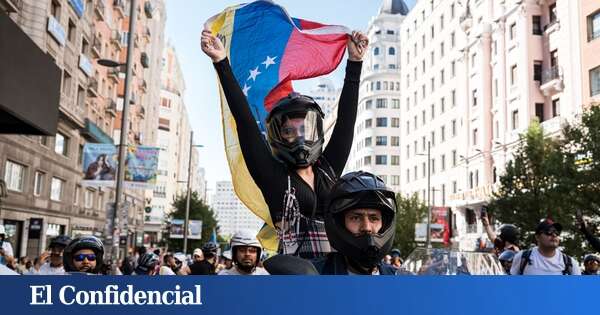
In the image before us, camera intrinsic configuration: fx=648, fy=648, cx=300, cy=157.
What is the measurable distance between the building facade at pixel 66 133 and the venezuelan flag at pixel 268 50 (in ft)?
71.7

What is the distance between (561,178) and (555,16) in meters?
21.0

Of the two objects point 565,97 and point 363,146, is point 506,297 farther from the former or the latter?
point 363,146

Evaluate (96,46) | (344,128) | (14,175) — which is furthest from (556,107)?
(344,128)

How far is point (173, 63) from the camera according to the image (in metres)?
107

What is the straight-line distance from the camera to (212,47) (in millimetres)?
3137

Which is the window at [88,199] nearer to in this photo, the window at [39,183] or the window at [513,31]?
the window at [39,183]

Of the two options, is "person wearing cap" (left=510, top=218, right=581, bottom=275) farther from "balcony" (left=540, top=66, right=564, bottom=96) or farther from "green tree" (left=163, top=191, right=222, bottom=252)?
"green tree" (left=163, top=191, right=222, bottom=252)

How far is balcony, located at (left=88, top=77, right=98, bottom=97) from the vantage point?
36591mm

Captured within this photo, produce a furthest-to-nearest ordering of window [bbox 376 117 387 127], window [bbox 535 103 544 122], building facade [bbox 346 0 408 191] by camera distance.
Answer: window [bbox 376 117 387 127]
building facade [bbox 346 0 408 191]
window [bbox 535 103 544 122]

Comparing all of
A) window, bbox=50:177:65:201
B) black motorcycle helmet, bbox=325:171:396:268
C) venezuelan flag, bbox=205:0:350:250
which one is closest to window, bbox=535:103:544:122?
window, bbox=50:177:65:201

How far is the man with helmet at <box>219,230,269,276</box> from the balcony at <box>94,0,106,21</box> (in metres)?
34.7

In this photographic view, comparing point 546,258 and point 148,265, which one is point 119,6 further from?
point 546,258

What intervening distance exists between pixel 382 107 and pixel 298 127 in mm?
89830

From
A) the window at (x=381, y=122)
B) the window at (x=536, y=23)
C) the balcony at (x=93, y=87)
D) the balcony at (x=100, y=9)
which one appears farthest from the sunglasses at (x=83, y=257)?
the window at (x=381, y=122)
